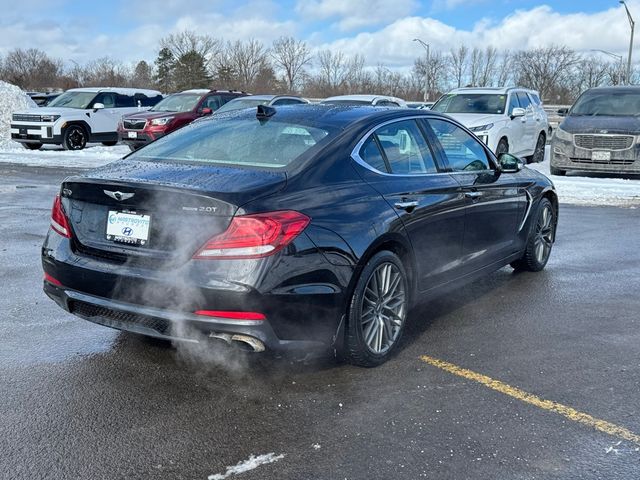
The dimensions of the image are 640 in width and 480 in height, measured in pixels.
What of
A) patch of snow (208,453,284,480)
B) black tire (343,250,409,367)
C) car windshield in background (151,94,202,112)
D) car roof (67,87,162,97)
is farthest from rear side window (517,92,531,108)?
patch of snow (208,453,284,480)

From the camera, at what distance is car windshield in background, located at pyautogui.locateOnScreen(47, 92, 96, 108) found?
21.5 metres

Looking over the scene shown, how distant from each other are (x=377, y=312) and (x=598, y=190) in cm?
1011

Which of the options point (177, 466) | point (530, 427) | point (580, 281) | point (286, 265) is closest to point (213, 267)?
point (286, 265)

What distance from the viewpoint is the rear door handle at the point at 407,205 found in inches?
172

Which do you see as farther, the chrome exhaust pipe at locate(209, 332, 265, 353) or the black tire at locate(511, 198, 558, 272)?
the black tire at locate(511, 198, 558, 272)

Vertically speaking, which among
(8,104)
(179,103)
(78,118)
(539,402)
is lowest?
(539,402)

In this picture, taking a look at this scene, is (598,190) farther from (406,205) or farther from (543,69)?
(543,69)

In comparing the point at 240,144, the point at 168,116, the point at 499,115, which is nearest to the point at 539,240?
the point at 240,144

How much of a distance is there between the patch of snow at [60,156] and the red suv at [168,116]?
89cm

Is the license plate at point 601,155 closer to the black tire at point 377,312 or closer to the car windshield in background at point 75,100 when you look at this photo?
the black tire at point 377,312

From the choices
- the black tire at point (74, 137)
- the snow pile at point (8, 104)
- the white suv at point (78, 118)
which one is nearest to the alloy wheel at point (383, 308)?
the white suv at point (78, 118)

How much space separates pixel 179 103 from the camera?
20.0m

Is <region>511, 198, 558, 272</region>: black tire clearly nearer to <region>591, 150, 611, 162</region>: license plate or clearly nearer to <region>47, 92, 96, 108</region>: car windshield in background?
<region>591, 150, 611, 162</region>: license plate

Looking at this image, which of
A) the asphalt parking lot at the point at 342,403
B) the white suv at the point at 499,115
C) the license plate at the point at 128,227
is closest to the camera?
the asphalt parking lot at the point at 342,403
